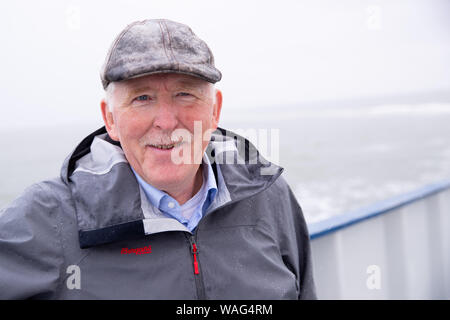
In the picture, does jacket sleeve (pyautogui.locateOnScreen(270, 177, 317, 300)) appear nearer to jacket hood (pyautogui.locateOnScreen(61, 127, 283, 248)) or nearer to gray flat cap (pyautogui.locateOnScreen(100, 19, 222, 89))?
jacket hood (pyautogui.locateOnScreen(61, 127, 283, 248))

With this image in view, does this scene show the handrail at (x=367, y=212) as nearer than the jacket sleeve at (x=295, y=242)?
No

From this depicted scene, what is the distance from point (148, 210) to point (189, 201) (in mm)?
193

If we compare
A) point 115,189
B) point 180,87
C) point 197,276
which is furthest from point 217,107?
point 197,276

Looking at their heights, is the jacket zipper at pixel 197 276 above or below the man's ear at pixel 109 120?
below

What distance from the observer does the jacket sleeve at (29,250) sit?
3.52ft

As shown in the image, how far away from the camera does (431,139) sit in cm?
2420

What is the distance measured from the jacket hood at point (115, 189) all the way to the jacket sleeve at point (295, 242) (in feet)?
0.47

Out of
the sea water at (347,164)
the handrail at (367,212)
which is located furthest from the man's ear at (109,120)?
the sea water at (347,164)

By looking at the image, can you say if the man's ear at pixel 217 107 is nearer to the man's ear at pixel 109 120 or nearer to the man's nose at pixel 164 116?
the man's nose at pixel 164 116

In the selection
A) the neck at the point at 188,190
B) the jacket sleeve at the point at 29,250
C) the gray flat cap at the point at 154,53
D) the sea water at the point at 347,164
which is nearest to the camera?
the jacket sleeve at the point at 29,250

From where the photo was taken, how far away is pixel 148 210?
1285 millimetres

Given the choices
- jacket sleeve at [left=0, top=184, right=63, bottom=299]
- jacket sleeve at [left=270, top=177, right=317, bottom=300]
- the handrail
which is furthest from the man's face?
the handrail

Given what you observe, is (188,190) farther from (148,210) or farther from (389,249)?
(389,249)
